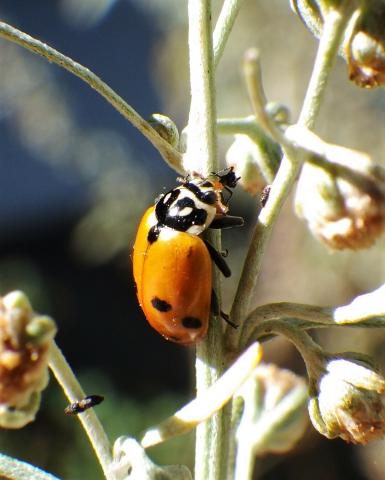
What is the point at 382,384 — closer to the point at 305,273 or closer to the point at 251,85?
the point at 251,85

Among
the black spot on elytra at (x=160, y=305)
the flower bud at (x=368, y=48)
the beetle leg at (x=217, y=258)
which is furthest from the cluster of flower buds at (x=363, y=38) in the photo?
the black spot on elytra at (x=160, y=305)

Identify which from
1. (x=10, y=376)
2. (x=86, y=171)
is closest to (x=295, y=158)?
(x=10, y=376)

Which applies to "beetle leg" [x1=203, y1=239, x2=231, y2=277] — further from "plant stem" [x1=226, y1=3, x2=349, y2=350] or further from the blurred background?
the blurred background

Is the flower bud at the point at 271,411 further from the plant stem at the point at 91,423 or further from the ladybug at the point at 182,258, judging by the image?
the plant stem at the point at 91,423

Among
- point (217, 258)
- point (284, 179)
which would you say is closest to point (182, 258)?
point (217, 258)

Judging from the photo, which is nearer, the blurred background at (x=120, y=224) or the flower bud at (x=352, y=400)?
the flower bud at (x=352, y=400)

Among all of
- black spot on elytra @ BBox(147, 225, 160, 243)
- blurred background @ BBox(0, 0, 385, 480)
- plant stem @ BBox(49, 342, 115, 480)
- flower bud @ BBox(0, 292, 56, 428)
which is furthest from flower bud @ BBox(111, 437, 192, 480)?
blurred background @ BBox(0, 0, 385, 480)

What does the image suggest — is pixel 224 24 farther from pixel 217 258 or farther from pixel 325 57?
pixel 217 258
